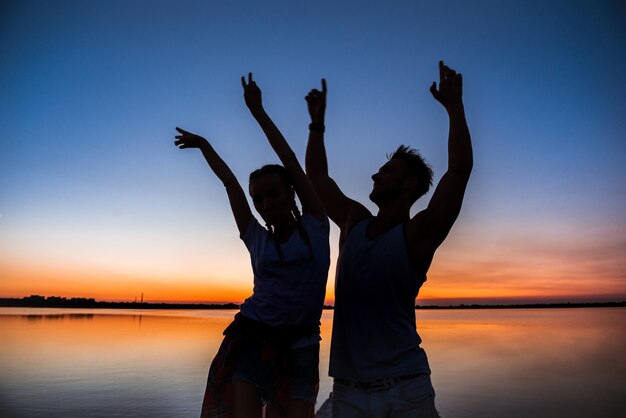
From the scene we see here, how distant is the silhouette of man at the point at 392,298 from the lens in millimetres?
2344

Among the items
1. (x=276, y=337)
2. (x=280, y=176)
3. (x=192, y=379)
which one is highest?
(x=280, y=176)

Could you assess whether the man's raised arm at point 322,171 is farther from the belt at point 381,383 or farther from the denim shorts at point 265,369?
the belt at point 381,383

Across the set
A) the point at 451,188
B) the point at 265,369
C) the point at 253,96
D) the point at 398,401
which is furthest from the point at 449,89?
the point at 265,369

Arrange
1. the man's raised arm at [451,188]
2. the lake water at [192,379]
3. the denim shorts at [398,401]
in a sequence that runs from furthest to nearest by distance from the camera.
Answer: the lake water at [192,379]
the man's raised arm at [451,188]
the denim shorts at [398,401]

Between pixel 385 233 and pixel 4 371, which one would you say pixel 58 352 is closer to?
pixel 4 371

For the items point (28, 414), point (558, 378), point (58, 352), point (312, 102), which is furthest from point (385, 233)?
point (58, 352)

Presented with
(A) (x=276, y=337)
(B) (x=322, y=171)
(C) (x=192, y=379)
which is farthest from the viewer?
(C) (x=192, y=379)

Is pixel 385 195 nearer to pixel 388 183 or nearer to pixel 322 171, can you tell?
pixel 388 183

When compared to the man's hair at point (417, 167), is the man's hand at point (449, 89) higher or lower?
higher

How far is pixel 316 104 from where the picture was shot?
3.57 m

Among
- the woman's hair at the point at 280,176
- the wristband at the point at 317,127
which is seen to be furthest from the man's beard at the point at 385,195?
the wristband at the point at 317,127

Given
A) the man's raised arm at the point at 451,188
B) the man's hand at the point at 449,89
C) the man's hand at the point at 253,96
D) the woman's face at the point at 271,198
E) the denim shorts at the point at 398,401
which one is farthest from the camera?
the man's hand at the point at 253,96

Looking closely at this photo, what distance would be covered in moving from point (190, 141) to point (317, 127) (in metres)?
0.87

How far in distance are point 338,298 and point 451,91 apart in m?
1.24
